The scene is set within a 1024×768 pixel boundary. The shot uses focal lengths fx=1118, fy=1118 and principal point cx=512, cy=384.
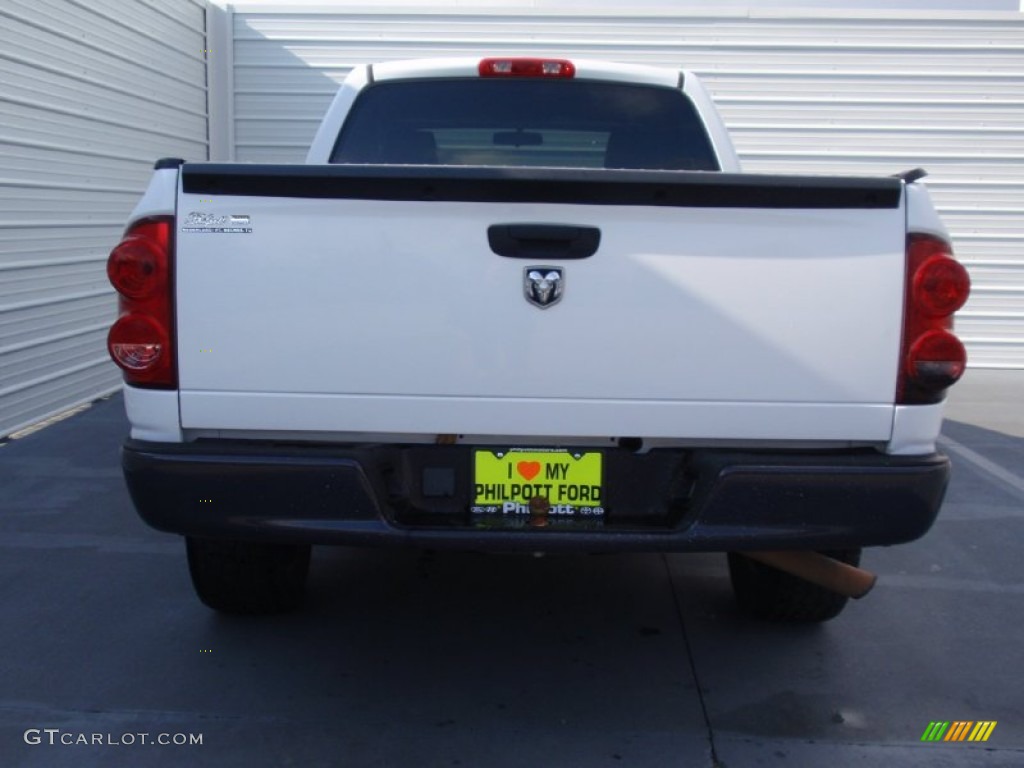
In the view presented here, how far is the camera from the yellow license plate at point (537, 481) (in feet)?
9.78

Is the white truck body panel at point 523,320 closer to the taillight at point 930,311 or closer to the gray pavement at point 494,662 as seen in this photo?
the taillight at point 930,311

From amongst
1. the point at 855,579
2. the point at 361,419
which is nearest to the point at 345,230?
the point at 361,419

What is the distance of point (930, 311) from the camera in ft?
9.60

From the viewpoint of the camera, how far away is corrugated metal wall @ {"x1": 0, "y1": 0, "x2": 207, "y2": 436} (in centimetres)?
649

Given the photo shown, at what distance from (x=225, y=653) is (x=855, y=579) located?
2060 millimetres

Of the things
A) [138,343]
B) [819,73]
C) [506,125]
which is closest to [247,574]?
[138,343]

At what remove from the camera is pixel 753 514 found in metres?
2.93

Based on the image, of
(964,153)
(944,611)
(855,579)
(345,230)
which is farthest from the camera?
(964,153)

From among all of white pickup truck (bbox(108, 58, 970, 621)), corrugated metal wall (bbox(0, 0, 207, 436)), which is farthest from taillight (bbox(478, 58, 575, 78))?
corrugated metal wall (bbox(0, 0, 207, 436))

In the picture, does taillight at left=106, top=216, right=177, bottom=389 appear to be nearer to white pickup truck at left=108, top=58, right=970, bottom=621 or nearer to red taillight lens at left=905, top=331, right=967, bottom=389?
white pickup truck at left=108, top=58, right=970, bottom=621

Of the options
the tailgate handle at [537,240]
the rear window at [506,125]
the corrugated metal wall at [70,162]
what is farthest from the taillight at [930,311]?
the corrugated metal wall at [70,162]

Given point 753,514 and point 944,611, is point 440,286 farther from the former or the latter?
point 944,611

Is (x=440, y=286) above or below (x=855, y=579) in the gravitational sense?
above

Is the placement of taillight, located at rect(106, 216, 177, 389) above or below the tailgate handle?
below
